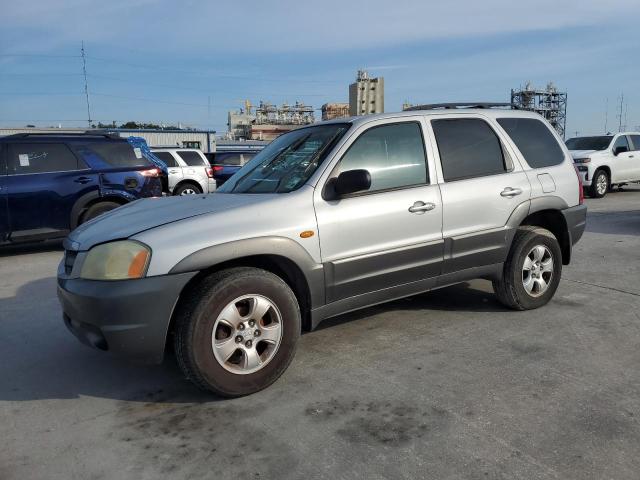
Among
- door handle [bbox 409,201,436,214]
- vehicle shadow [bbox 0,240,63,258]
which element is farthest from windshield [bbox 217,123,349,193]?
vehicle shadow [bbox 0,240,63,258]

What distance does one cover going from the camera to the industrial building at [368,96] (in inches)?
352

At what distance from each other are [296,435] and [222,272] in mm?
1028

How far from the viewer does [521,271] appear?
4602mm

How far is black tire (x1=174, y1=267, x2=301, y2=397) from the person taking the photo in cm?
305

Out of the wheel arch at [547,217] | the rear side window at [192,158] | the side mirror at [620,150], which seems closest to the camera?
the wheel arch at [547,217]

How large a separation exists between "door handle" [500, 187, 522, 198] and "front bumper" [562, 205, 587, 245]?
0.65 meters

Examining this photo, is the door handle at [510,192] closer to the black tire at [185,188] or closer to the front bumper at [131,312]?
the front bumper at [131,312]

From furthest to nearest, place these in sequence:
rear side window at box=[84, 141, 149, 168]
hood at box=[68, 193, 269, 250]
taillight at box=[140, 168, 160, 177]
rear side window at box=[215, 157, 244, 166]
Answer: rear side window at box=[215, 157, 244, 166]
taillight at box=[140, 168, 160, 177]
rear side window at box=[84, 141, 149, 168]
hood at box=[68, 193, 269, 250]

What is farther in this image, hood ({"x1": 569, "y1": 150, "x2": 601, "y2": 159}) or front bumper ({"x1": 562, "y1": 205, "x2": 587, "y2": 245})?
hood ({"x1": 569, "y1": 150, "x2": 601, "y2": 159})

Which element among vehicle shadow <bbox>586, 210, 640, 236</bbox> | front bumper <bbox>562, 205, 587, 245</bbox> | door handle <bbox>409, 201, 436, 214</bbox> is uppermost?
door handle <bbox>409, 201, 436, 214</bbox>

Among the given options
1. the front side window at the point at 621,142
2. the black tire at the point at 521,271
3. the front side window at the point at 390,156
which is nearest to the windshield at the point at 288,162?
the front side window at the point at 390,156

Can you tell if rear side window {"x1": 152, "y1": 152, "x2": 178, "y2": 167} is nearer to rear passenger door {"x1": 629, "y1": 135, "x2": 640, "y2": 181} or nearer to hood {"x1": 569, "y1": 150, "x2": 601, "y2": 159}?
hood {"x1": 569, "y1": 150, "x2": 601, "y2": 159}

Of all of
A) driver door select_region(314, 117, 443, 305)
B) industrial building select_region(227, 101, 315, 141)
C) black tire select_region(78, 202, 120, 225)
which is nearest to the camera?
driver door select_region(314, 117, 443, 305)

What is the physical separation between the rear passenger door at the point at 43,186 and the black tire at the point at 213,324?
18.7ft
